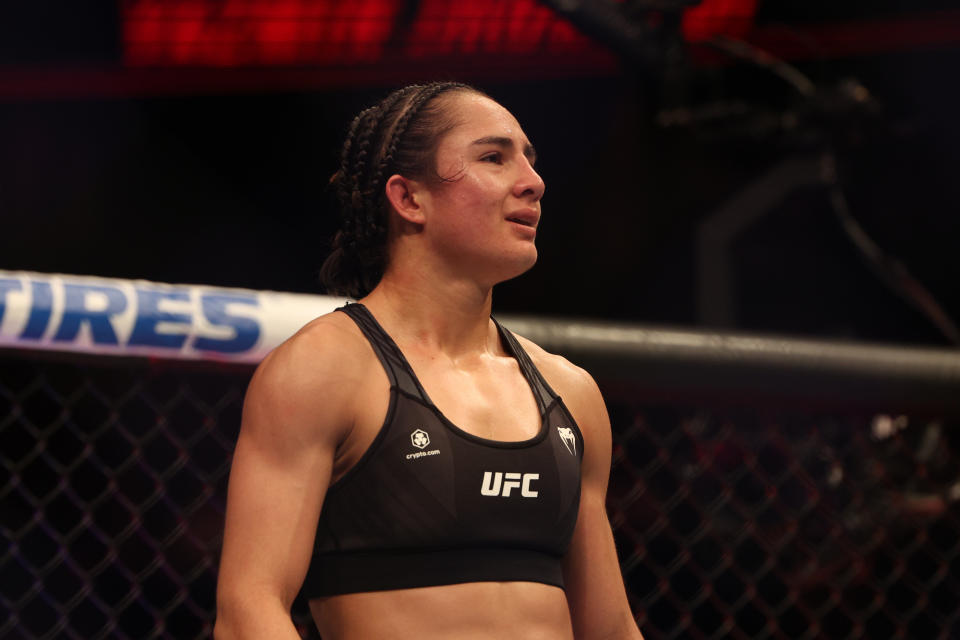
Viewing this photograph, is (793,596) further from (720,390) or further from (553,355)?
(553,355)

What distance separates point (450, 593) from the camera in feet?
4.43

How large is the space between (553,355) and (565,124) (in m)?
3.23

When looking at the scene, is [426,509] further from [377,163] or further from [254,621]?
[377,163]

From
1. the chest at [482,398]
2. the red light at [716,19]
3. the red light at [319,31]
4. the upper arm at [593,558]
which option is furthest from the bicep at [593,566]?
the red light at [716,19]

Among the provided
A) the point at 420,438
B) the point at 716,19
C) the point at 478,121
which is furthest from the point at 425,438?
the point at 716,19

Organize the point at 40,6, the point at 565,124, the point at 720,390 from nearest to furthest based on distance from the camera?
the point at 720,390, the point at 40,6, the point at 565,124

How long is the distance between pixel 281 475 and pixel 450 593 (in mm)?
247

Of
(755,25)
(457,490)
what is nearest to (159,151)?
(755,25)

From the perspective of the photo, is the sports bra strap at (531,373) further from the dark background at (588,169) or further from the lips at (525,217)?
the dark background at (588,169)

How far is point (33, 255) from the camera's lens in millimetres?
4234

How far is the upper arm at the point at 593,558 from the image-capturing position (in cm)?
163

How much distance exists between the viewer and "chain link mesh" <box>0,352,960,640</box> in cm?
206

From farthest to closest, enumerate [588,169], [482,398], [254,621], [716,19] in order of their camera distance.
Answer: [588,169]
[716,19]
[482,398]
[254,621]

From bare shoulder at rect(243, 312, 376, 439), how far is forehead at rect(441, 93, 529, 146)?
0.35 metres
